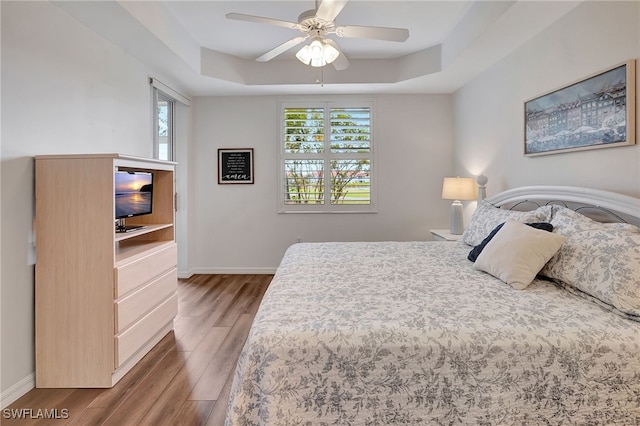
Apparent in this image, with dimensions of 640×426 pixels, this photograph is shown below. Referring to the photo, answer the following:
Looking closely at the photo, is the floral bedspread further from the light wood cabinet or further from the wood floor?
the light wood cabinet

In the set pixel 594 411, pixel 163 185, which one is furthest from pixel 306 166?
pixel 594 411

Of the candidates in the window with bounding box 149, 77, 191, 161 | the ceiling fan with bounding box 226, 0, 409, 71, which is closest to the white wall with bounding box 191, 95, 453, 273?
the window with bounding box 149, 77, 191, 161

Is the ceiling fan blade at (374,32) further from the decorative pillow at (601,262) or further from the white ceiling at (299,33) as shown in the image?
the decorative pillow at (601,262)

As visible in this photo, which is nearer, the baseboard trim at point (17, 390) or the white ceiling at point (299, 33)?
the baseboard trim at point (17, 390)

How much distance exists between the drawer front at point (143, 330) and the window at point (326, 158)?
222cm

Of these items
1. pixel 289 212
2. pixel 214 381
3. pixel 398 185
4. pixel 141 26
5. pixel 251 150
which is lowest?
pixel 214 381

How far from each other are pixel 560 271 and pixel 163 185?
2.99 m

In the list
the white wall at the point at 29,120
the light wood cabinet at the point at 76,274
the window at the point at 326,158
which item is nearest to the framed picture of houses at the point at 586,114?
the window at the point at 326,158

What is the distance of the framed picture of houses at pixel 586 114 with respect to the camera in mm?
1990

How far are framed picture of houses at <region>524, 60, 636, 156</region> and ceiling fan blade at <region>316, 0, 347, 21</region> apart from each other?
1679mm

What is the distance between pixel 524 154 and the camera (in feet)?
9.70

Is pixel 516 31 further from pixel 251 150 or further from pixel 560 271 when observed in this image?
pixel 251 150

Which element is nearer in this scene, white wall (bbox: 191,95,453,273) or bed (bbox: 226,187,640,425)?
bed (bbox: 226,187,640,425)

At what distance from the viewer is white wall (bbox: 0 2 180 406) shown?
1.95m
